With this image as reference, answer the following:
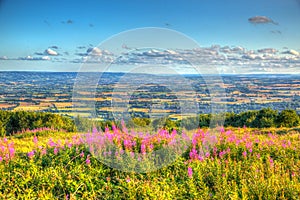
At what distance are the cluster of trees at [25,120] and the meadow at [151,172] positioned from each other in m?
11.8

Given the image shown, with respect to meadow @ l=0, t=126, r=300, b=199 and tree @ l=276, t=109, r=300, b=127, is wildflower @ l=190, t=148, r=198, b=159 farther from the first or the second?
tree @ l=276, t=109, r=300, b=127

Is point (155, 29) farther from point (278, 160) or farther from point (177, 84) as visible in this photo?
point (278, 160)

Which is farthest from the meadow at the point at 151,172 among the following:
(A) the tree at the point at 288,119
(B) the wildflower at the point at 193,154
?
(A) the tree at the point at 288,119

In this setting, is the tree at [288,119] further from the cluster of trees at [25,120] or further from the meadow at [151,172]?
the cluster of trees at [25,120]

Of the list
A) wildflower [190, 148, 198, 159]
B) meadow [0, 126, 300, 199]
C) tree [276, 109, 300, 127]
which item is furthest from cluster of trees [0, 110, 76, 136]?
wildflower [190, 148, 198, 159]

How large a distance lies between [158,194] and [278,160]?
3.80 m

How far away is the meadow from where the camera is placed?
556 centimetres

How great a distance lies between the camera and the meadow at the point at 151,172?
5.56 meters

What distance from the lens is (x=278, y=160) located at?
25.6 ft

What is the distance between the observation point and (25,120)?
20438mm

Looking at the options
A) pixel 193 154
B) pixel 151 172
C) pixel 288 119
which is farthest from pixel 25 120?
pixel 288 119

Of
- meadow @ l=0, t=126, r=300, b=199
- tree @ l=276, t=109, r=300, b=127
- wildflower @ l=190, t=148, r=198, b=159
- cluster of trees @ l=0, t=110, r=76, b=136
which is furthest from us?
tree @ l=276, t=109, r=300, b=127

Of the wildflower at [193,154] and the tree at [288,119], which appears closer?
the wildflower at [193,154]

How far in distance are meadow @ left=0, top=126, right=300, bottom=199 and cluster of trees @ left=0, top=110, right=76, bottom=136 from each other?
11772 millimetres
